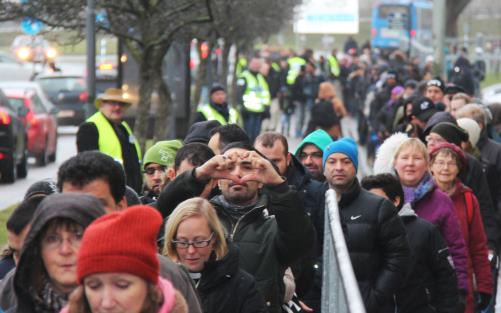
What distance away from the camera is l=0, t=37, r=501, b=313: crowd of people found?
4.78 meters

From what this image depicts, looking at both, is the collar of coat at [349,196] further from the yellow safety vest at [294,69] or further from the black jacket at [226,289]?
the yellow safety vest at [294,69]

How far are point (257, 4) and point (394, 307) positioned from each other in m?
23.2

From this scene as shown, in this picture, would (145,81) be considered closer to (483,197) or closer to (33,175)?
(33,175)

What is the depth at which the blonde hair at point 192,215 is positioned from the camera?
21.2ft

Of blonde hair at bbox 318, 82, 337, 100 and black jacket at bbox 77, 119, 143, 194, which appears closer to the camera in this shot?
black jacket at bbox 77, 119, 143, 194

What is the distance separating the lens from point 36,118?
28.3m

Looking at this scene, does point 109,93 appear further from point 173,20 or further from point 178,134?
point 178,134

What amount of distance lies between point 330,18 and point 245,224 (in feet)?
209

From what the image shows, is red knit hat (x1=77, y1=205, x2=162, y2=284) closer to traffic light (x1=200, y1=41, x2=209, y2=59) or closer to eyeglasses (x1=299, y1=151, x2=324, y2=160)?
eyeglasses (x1=299, y1=151, x2=324, y2=160)

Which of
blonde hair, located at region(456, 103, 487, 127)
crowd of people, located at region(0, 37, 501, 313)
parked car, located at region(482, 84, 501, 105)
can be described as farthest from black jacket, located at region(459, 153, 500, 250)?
parked car, located at region(482, 84, 501, 105)

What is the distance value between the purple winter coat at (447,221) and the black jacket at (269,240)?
2.32 meters

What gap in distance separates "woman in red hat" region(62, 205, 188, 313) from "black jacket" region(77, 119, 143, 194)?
7934 mm

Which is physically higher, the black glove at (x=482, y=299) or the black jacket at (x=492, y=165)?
the black jacket at (x=492, y=165)

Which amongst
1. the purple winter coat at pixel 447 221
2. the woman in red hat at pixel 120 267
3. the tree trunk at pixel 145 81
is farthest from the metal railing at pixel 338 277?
the tree trunk at pixel 145 81
